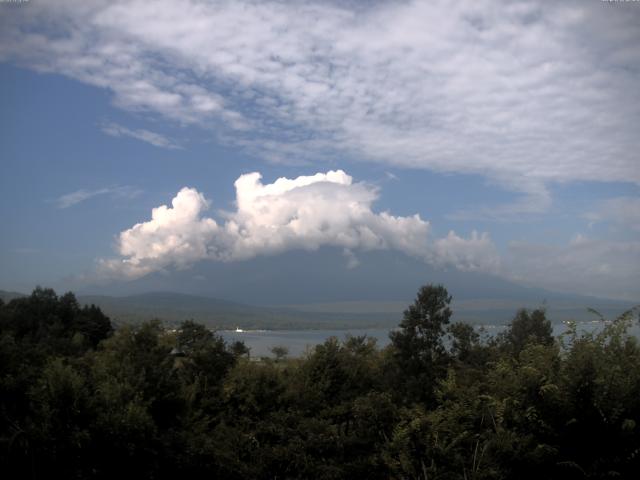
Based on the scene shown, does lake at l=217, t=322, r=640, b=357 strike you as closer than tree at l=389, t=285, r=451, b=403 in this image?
Yes

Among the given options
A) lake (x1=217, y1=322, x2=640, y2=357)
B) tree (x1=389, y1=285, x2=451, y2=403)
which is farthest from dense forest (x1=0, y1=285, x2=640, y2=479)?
→ tree (x1=389, y1=285, x2=451, y2=403)

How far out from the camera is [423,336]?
695 inches

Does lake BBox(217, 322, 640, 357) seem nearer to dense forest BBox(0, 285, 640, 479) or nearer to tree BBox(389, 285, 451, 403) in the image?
dense forest BBox(0, 285, 640, 479)

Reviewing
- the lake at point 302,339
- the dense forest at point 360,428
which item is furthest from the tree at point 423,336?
the dense forest at point 360,428

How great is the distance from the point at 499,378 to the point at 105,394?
6814mm

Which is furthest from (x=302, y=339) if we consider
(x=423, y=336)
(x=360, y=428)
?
(x=360, y=428)

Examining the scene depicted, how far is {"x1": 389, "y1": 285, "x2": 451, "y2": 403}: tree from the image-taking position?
17234 mm

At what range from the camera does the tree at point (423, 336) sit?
17234 millimetres

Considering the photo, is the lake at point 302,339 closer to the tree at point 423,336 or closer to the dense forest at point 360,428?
the dense forest at point 360,428

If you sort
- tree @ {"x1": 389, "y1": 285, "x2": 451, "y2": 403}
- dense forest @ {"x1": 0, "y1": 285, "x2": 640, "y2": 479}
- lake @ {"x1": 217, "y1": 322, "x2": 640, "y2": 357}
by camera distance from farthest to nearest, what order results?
tree @ {"x1": 389, "y1": 285, "x2": 451, "y2": 403}, lake @ {"x1": 217, "y1": 322, "x2": 640, "y2": 357}, dense forest @ {"x1": 0, "y1": 285, "x2": 640, "y2": 479}

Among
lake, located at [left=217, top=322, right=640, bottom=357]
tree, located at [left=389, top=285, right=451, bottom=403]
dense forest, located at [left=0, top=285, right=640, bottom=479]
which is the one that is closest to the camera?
dense forest, located at [left=0, top=285, right=640, bottom=479]

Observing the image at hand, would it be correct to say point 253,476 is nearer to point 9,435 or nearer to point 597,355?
point 9,435

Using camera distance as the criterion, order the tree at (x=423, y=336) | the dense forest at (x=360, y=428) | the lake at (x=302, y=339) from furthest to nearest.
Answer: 1. the tree at (x=423, y=336)
2. the lake at (x=302, y=339)
3. the dense forest at (x=360, y=428)

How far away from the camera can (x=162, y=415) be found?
41.8 feet
